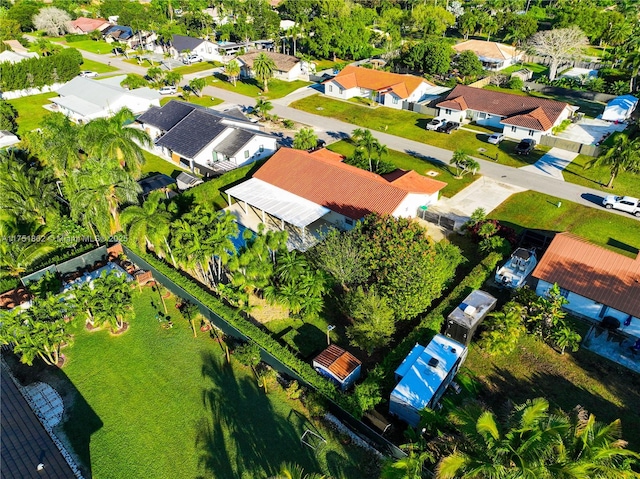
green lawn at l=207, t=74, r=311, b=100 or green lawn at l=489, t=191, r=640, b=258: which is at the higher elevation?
green lawn at l=489, t=191, r=640, b=258

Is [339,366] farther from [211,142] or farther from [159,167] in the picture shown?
[159,167]

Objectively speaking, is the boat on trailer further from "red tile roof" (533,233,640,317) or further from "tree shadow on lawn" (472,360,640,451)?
"tree shadow on lawn" (472,360,640,451)

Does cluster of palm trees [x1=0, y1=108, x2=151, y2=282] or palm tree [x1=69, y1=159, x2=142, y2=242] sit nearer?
palm tree [x1=69, y1=159, x2=142, y2=242]

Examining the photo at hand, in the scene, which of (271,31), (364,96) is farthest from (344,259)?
(271,31)

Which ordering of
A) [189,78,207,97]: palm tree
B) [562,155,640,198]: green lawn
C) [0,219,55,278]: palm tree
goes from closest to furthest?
[0,219,55,278]: palm tree < [562,155,640,198]: green lawn < [189,78,207,97]: palm tree

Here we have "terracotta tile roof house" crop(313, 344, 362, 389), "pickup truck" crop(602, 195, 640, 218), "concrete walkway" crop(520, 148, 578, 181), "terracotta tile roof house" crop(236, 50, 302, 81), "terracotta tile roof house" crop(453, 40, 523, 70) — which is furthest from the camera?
"terracotta tile roof house" crop(453, 40, 523, 70)

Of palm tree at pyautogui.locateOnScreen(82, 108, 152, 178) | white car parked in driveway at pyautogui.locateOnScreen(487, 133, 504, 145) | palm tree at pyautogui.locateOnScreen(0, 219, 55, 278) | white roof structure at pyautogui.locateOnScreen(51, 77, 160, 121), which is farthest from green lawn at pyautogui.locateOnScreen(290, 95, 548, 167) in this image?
palm tree at pyautogui.locateOnScreen(0, 219, 55, 278)

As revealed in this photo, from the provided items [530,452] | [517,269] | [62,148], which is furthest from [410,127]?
[530,452]
